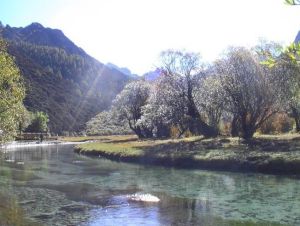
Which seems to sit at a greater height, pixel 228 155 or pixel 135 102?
pixel 135 102

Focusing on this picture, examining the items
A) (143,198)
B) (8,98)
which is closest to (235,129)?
(143,198)

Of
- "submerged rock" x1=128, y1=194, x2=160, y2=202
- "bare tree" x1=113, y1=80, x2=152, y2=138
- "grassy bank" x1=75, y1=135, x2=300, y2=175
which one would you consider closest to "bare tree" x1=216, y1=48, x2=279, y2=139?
"grassy bank" x1=75, y1=135, x2=300, y2=175

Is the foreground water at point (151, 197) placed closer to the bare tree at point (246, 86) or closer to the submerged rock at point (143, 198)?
the submerged rock at point (143, 198)

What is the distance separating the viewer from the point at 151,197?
30.4m

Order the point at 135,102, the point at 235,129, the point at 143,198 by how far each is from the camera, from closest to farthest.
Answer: the point at 143,198, the point at 235,129, the point at 135,102

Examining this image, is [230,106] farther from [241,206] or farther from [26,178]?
[241,206]

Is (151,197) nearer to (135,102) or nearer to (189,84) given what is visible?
(189,84)

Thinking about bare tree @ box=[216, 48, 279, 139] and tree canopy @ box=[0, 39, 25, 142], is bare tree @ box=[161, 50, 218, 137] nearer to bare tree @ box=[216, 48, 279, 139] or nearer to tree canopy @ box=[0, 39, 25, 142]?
bare tree @ box=[216, 48, 279, 139]

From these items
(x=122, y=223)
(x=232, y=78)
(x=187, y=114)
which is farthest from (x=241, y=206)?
(x=187, y=114)

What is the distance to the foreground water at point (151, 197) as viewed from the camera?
77.9ft

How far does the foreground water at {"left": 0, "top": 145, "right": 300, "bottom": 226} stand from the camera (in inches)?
934

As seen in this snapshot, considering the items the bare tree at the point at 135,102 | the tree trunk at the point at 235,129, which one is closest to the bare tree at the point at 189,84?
the tree trunk at the point at 235,129

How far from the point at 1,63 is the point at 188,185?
17942 mm

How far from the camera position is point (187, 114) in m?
79.3
